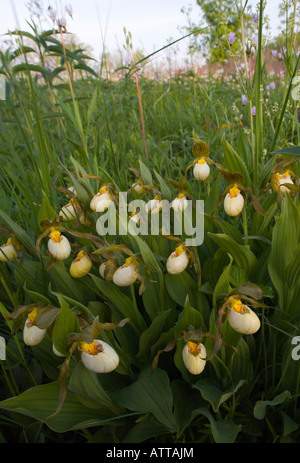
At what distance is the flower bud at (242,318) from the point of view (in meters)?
0.82

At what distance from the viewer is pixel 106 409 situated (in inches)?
38.9

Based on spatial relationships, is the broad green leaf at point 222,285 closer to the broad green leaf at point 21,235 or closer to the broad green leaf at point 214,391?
the broad green leaf at point 214,391

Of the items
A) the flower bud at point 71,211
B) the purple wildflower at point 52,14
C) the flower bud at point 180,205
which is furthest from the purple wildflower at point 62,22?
the flower bud at point 180,205

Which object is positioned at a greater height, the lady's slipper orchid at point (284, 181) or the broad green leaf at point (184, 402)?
the lady's slipper orchid at point (284, 181)

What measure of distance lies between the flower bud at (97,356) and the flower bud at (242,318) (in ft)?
0.93

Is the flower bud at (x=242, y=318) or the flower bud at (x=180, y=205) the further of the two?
the flower bud at (x=180, y=205)

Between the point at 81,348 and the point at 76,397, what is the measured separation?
0.85ft

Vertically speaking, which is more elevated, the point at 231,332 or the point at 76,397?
the point at 231,332

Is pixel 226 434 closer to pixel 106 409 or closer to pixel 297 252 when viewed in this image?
pixel 106 409

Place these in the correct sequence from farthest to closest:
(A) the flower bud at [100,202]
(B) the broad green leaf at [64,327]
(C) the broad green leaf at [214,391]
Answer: (A) the flower bud at [100,202] < (C) the broad green leaf at [214,391] < (B) the broad green leaf at [64,327]

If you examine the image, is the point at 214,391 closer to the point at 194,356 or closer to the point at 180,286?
the point at 194,356

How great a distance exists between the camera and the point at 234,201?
106 cm

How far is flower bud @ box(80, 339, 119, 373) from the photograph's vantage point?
0.78m
